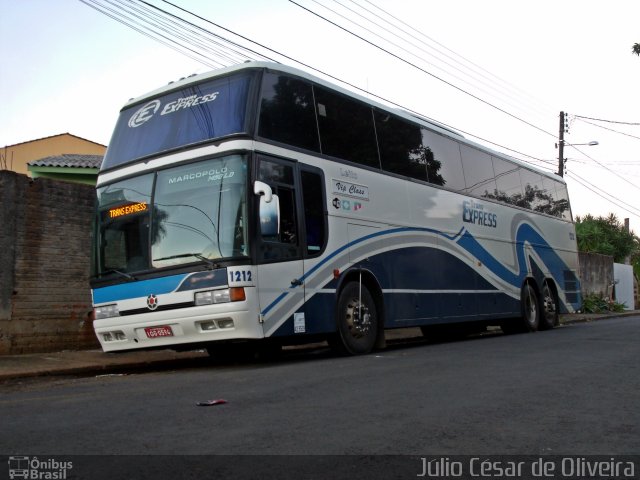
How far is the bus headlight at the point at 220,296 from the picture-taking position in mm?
8398

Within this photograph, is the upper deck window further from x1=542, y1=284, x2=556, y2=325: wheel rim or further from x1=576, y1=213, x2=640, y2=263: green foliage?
x1=576, y1=213, x2=640, y2=263: green foliage

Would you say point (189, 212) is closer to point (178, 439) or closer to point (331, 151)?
point (331, 151)

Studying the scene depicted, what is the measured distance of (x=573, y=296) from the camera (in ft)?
63.2

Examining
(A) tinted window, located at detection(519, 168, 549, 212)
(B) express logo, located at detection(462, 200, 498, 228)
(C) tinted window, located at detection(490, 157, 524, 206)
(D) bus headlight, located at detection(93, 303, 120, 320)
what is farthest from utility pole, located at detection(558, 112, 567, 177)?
(D) bus headlight, located at detection(93, 303, 120, 320)

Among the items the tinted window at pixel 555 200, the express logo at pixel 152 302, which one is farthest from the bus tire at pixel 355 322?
the tinted window at pixel 555 200

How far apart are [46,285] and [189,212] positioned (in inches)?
160

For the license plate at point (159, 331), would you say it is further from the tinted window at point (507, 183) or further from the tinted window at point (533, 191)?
the tinted window at point (533, 191)

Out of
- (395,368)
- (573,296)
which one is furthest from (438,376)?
(573,296)

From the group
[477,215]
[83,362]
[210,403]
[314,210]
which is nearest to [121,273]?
[83,362]

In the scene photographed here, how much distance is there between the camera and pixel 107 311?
372 inches

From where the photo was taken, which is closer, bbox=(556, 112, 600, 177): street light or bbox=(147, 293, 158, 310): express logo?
bbox=(147, 293, 158, 310): express logo

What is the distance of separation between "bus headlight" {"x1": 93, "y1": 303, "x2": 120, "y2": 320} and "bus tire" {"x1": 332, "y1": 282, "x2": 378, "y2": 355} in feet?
10.3
